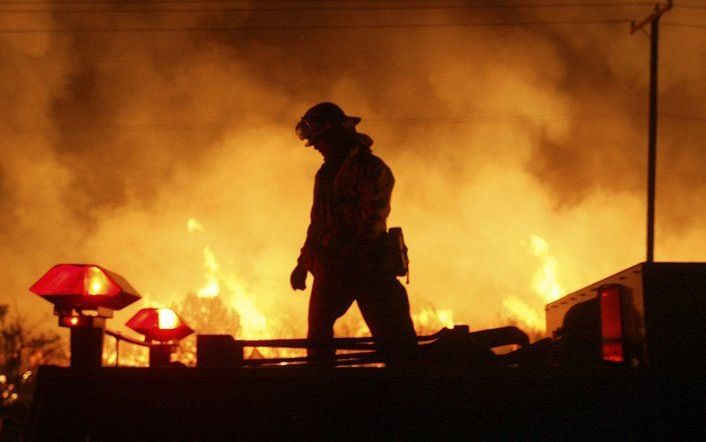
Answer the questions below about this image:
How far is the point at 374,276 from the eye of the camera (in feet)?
14.0

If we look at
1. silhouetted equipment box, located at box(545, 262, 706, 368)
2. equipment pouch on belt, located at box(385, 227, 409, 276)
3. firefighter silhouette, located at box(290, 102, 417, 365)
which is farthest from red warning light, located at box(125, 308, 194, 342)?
silhouetted equipment box, located at box(545, 262, 706, 368)

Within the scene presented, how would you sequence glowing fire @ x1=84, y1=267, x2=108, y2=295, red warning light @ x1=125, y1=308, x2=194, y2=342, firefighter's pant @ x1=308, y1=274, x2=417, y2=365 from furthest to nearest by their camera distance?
1. red warning light @ x1=125, y1=308, x2=194, y2=342
2. firefighter's pant @ x1=308, y1=274, x2=417, y2=365
3. glowing fire @ x1=84, y1=267, x2=108, y2=295

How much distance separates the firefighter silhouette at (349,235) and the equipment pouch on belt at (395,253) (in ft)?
A: 0.10

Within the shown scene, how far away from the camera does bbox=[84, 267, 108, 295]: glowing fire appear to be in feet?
10.6

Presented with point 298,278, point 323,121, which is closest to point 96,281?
point 323,121

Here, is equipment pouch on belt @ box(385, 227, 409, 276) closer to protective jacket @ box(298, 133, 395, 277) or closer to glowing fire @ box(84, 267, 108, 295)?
protective jacket @ box(298, 133, 395, 277)

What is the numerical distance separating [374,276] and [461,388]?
1.93 m

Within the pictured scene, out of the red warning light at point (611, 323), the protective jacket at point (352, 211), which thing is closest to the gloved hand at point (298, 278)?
the protective jacket at point (352, 211)

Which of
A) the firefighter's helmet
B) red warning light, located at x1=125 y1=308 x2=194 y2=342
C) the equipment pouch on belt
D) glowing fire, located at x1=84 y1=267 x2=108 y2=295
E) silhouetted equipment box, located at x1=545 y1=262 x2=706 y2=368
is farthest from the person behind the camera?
red warning light, located at x1=125 y1=308 x2=194 y2=342

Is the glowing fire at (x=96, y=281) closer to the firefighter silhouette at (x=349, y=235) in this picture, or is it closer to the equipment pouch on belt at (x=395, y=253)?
the firefighter silhouette at (x=349, y=235)

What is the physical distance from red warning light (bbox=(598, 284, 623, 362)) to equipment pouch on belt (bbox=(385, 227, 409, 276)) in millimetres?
996

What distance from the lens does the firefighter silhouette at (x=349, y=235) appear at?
4.16 meters

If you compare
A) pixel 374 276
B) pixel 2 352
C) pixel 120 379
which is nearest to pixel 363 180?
pixel 374 276

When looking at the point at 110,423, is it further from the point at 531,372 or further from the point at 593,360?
the point at 593,360
